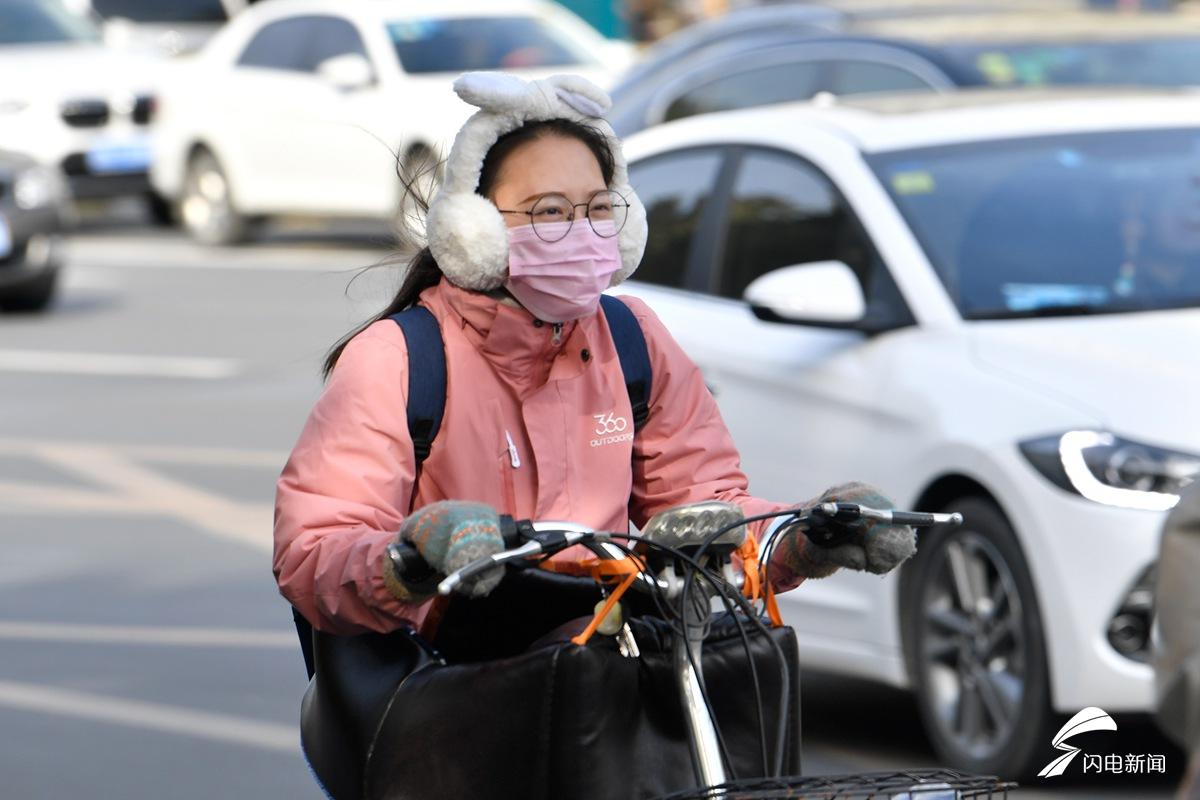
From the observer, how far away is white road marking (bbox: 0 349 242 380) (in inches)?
506

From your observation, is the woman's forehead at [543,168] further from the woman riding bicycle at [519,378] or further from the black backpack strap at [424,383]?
the black backpack strap at [424,383]

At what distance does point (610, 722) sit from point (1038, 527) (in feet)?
8.87

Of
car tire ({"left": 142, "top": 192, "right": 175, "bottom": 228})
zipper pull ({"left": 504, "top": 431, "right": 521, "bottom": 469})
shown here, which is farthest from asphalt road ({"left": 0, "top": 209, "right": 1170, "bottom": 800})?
car tire ({"left": 142, "top": 192, "right": 175, "bottom": 228})

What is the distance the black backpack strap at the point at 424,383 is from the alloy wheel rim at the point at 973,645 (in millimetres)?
2467

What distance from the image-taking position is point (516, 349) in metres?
3.21

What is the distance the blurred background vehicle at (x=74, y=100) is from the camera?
19.5m

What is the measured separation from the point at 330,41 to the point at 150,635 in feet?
36.4

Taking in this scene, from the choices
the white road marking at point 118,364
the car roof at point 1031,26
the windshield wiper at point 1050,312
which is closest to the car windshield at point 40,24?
the white road marking at point 118,364

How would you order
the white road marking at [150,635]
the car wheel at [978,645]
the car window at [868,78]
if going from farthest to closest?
the car window at [868,78] < the white road marking at [150,635] < the car wheel at [978,645]

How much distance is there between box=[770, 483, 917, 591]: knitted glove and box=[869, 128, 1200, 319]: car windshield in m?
2.91

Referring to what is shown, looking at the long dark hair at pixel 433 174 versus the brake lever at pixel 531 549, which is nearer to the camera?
the brake lever at pixel 531 549

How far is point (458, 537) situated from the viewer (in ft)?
8.59

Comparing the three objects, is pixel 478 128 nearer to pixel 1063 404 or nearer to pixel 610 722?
pixel 610 722

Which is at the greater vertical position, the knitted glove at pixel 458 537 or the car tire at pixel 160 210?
the knitted glove at pixel 458 537
